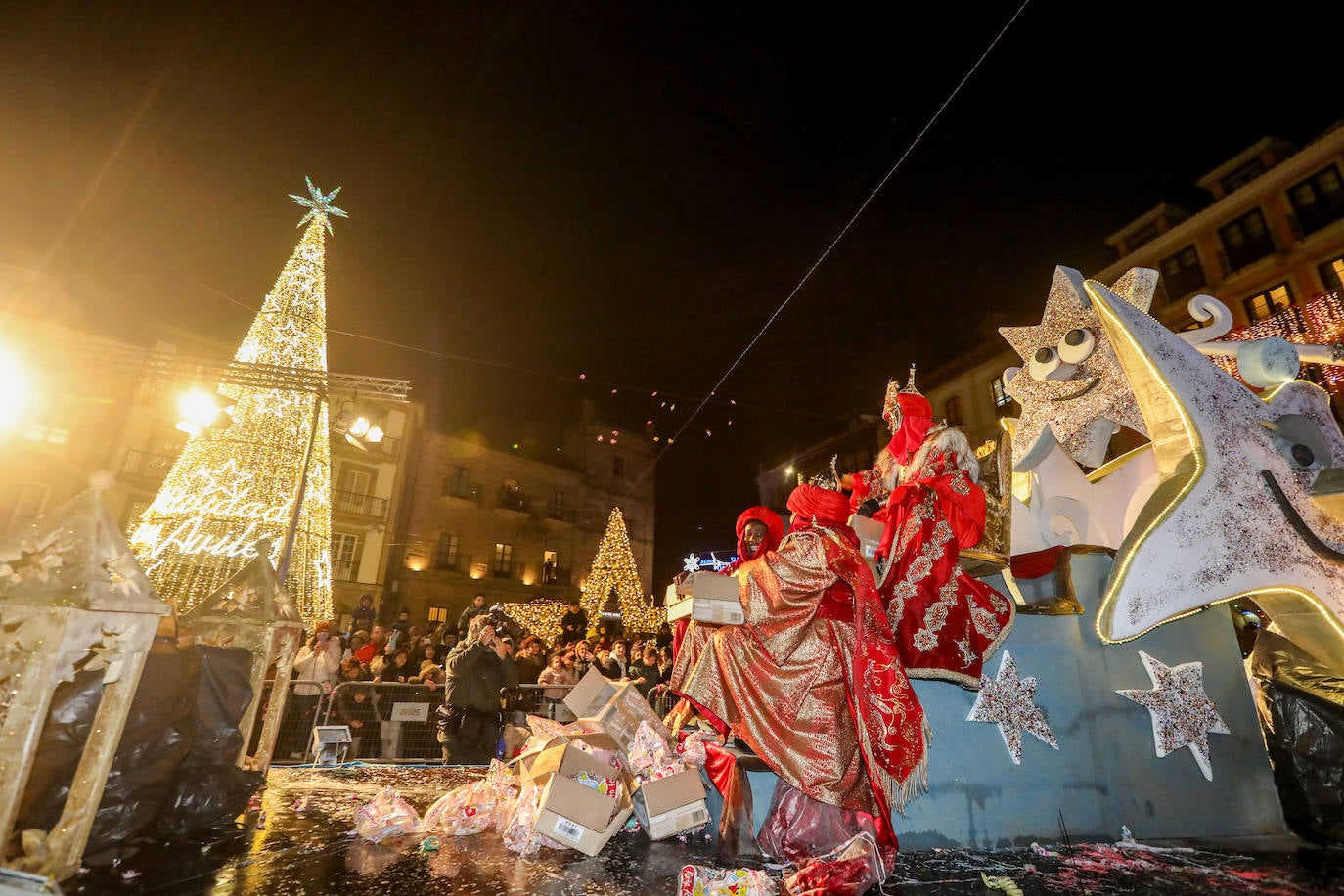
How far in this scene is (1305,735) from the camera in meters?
3.72

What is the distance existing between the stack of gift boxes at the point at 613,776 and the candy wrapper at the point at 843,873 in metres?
0.76

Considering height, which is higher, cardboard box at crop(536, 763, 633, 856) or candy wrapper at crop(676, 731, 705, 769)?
candy wrapper at crop(676, 731, 705, 769)

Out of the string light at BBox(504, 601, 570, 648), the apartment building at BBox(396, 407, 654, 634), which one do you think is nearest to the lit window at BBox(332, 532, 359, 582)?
the apartment building at BBox(396, 407, 654, 634)

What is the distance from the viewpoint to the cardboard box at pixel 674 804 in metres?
3.44

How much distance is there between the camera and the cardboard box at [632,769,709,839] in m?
3.44

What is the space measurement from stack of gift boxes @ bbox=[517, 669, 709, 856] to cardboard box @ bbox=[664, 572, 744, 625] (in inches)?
34.7

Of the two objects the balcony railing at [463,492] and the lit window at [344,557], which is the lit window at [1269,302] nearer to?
the balcony railing at [463,492]

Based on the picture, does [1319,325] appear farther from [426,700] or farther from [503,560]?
[503,560]

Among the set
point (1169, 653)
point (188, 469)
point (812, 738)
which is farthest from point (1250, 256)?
point (188, 469)

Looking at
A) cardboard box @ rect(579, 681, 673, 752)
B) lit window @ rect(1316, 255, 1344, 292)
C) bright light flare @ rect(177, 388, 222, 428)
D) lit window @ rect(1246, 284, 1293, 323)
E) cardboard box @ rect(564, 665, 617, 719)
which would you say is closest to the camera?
cardboard box @ rect(579, 681, 673, 752)

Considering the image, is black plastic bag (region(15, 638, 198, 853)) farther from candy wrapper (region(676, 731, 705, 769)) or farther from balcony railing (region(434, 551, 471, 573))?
balcony railing (region(434, 551, 471, 573))

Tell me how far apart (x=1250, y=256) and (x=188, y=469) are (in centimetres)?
2778

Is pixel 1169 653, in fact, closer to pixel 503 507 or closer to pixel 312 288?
pixel 312 288

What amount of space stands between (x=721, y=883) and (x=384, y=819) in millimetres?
2062
